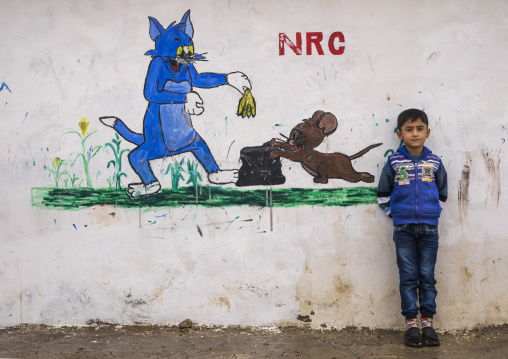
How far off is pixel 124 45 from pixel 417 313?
3.08m

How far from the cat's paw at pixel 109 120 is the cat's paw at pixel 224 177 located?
0.88 metres

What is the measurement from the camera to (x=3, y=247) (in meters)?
4.36

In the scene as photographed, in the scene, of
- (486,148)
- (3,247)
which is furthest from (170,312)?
(486,148)

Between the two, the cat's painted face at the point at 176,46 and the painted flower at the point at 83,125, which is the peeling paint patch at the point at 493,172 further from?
the painted flower at the point at 83,125

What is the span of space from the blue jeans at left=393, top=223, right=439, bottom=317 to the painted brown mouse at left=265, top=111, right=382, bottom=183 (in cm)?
54

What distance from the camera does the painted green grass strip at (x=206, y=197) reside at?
415cm

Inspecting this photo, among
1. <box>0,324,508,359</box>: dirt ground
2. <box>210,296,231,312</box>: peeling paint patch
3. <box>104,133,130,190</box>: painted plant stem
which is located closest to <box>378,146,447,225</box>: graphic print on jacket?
<box>0,324,508,359</box>: dirt ground

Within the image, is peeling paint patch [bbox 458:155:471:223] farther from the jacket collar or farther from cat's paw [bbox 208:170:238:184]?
cat's paw [bbox 208:170:238:184]

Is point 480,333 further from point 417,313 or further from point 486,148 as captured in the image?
point 486,148

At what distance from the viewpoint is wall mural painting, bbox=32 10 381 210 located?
4.15 m

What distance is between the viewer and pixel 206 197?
13.8 feet

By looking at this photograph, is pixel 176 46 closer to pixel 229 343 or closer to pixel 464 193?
pixel 229 343

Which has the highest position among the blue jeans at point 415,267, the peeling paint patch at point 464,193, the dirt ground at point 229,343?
the peeling paint patch at point 464,193

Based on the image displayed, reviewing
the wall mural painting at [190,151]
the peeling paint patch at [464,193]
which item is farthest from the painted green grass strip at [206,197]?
the peeling paint patch at [464,193]
